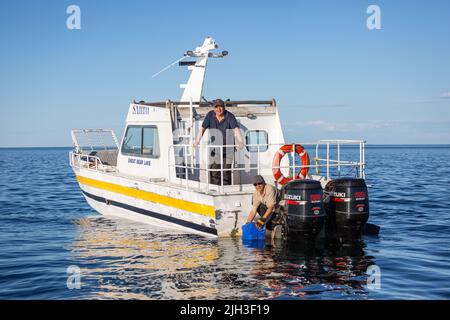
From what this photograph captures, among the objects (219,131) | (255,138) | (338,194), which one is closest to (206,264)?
(338,194)

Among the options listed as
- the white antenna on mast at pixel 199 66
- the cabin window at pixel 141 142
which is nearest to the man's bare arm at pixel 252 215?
the cabin window at pixel 141 142

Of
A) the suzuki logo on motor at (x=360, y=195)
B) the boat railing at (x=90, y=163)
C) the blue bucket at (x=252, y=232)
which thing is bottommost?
the blue bucket at (x=252, y=232)

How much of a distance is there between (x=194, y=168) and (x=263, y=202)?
1.55 meters

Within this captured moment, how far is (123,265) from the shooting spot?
31.1ft

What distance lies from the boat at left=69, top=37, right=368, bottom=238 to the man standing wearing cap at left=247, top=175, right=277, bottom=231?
237mm

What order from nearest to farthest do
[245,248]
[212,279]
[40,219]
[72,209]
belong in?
[212,279], [245,248], [40,219], [72,209]

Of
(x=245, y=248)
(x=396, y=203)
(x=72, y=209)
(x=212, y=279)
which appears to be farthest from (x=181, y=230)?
(x=396, y=203)

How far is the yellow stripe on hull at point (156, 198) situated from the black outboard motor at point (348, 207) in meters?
2.43

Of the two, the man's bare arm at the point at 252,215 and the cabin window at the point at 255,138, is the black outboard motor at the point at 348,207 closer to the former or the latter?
the man's bare arm at the point at 252,215

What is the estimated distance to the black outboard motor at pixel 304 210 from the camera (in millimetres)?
9898

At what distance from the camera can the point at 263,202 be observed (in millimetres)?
10672

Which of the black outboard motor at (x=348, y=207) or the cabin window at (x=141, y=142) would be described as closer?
the black outboard motor at (x=348, y=207)
